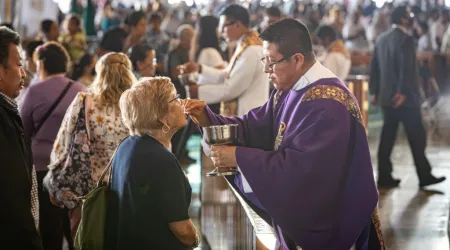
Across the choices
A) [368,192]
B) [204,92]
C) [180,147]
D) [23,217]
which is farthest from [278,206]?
[180,147]

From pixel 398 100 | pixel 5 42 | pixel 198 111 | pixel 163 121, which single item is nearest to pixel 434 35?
pixel 398 100

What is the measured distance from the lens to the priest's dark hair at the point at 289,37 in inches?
172

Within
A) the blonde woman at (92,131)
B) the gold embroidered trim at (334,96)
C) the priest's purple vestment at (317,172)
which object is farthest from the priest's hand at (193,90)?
the gold embroidered trim at (334,96)

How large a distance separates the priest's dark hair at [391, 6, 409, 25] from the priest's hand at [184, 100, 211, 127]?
17.8ft

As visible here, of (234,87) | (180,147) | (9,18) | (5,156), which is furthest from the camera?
(9,18)

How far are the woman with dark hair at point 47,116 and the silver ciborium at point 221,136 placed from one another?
2280 mm

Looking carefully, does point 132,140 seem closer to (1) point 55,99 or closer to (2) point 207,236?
(1) point 55,99

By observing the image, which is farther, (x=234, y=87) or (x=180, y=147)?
(x=180, y=147)

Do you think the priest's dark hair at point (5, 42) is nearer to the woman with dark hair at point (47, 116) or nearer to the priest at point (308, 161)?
the priest at point (308, 161)

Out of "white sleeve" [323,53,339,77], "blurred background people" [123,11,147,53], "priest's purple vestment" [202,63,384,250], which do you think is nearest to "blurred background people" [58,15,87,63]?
"blurred background people" [123,11,147,53]

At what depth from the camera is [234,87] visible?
7285 mm

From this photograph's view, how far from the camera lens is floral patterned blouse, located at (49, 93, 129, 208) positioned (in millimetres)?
5672

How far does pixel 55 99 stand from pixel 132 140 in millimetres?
2431

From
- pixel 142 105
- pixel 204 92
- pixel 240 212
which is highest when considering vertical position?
pixel 142 105
